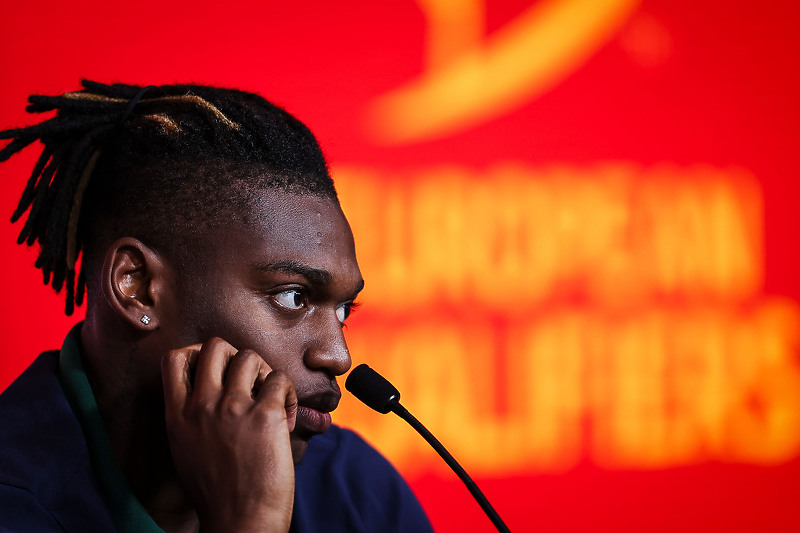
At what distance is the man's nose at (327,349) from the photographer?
899 millimetres

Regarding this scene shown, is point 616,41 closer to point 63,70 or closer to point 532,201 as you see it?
point 532,201

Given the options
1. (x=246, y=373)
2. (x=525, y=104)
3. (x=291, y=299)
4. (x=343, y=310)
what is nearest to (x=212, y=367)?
(x=246, y=373)

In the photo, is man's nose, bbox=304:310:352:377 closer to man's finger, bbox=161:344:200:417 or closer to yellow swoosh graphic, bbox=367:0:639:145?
man's finger, bbox=161:344:200:417

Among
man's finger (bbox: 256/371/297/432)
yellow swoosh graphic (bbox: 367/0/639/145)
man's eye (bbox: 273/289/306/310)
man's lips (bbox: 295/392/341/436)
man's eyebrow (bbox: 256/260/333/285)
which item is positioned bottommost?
man's lips (bbox: 295/392/341/436)

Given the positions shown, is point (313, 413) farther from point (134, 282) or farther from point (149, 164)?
point (149, 164)

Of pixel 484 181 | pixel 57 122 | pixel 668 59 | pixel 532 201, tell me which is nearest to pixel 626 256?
pixel 532 201

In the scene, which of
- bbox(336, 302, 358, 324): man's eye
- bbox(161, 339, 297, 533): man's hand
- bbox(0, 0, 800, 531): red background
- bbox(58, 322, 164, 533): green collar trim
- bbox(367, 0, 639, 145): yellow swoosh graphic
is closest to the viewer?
bbox(161, 339, 297, 533): man's hand

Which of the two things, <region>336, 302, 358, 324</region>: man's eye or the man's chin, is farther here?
<region>336, 302, 358, 324</region>: man's eye

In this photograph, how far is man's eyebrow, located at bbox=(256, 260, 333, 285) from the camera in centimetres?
89

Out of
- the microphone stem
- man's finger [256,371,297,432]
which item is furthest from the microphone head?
man's finger [256,371,297,432]

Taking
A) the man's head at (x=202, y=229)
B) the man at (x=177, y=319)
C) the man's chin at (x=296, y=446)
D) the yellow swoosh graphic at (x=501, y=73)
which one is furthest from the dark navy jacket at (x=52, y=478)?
the yellow swoosh graphic at (x=501, y=73)

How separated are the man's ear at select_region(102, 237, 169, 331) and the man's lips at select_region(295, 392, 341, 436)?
7.7 inches

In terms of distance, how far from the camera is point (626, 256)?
1996mm

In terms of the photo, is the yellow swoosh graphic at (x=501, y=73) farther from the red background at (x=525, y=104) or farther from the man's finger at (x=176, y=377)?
the man's finger at (x=176, y=377)
